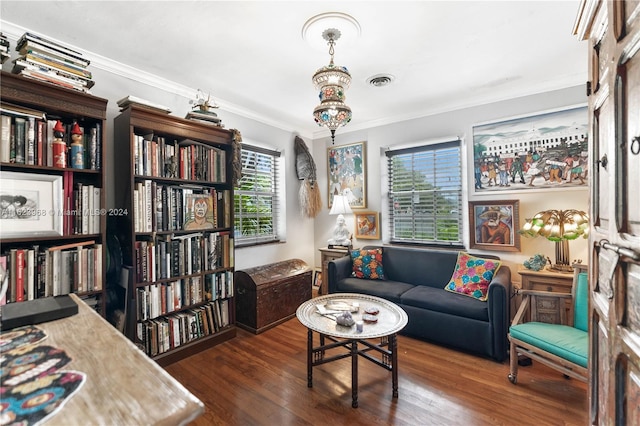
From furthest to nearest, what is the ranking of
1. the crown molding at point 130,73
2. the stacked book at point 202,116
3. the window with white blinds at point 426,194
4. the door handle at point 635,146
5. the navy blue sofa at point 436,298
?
the window with white blinds at point 426,194 < the stacked book at point 202,116 < the navy blue sofa at point 436,298 < the crown molding at point 130,73 < the door handle at point 635,146

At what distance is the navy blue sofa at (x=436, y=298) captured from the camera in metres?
2.44

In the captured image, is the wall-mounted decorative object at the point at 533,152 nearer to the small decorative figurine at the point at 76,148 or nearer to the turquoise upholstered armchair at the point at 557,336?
the turquoise upholstered armchair at the point at 557,336

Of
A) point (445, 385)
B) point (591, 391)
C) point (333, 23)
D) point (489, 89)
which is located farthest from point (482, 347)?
point (333, 23)

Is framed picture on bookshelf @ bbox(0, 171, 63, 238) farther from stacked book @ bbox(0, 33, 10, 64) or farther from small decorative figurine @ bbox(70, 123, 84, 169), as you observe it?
stacked book @ bbox(0, 33, 10, 64)

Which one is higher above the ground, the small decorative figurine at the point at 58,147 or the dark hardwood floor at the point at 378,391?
the small decorative figurine at the point at 58,147

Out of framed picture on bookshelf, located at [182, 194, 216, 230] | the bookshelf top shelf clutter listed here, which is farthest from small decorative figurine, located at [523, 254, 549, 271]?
the bookshelf top shelf clutter

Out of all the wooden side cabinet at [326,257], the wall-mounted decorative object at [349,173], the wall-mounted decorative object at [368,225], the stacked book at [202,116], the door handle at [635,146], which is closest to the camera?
the door handle at [635,146]

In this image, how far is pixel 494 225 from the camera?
3.15 meters

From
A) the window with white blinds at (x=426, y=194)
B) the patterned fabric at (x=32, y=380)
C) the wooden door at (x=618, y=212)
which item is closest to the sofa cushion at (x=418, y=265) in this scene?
the window with white blinds at (x=426, y=194)

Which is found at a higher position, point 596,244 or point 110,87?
point 110,87

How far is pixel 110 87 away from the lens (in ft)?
7.91

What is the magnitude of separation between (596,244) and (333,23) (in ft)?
6.04

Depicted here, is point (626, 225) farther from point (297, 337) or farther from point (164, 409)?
point (297, 337)

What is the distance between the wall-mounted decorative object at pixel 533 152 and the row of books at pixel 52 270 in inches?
144
